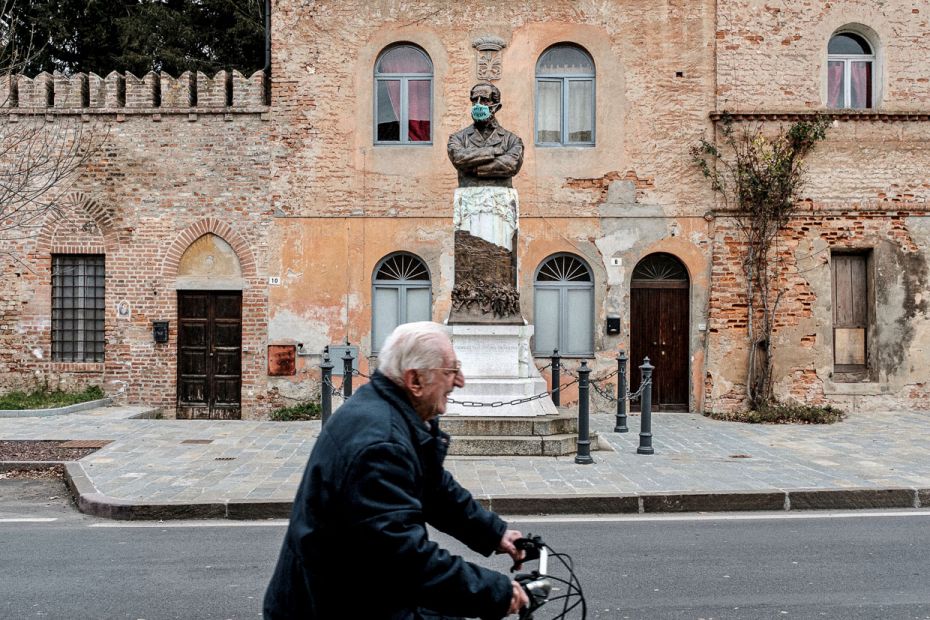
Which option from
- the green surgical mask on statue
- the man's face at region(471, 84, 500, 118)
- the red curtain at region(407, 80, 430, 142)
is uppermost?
the red curtain at region(407, 80, 430, 142)

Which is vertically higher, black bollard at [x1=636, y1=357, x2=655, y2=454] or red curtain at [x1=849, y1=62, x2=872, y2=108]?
red curtain at [x1=849, y1=62, x2=872, y2=108]

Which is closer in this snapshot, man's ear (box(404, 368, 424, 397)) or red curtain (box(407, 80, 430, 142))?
man's ear (box(404, 368, 424, 397))

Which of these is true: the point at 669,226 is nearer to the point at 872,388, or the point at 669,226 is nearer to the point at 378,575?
the point at 872,388

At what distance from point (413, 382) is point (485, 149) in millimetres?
8373

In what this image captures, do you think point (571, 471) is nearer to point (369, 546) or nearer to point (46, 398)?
point (369, 546)

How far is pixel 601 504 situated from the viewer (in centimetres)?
816

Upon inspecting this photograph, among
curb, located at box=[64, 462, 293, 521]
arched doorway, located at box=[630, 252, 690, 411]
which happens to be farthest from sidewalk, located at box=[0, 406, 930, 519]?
arched doorway, located at box=[630, 252, 690, 411]

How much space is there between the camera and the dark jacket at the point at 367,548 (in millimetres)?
2660

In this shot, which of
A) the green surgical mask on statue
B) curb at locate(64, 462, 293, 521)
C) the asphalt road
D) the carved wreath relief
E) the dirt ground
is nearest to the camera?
the asphalt road

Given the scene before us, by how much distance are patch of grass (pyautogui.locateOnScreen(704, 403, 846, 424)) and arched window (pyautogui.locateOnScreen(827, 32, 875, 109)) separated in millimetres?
5953

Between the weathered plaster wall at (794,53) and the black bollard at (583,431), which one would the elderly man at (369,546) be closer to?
the black bollard at (583,431)

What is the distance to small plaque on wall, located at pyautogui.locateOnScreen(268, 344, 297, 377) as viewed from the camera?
16422mm

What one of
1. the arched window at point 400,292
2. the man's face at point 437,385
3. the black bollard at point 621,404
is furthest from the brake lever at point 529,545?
the arched window at point 400,292

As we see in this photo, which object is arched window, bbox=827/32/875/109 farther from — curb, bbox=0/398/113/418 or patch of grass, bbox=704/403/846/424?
curb, bbox=0/398/113/418
